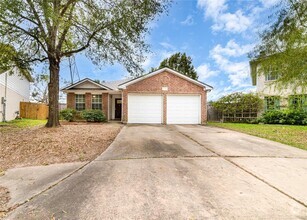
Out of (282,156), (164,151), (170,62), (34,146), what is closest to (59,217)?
(164,151)

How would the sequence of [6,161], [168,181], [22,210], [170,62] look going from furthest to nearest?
1. [170,62]
2. [6,161]
3. [168,181]
4. [22,210]

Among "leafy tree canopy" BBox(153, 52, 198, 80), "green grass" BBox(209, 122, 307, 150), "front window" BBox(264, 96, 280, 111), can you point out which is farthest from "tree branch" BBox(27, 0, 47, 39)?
"leafy tree canopy" BBox(153, 52, 198, 80)

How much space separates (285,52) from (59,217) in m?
11.5

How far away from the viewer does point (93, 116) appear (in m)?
17.8

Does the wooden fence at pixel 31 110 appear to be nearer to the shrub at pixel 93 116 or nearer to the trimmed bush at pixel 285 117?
the shrub at pixel 93 116

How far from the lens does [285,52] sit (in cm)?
1043

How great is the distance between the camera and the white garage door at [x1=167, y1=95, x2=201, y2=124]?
17.2 metres

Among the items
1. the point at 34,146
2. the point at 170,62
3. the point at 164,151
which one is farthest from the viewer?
the point at 170,62

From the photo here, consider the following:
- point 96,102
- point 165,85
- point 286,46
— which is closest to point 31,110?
point 96,102

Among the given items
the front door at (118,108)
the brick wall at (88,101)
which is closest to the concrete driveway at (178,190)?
the brick wall at (88,101)

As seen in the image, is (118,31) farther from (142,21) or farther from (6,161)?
(6,161)

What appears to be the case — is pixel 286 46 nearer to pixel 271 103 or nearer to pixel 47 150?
pixel 271 103

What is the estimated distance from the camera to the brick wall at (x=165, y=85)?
669 inches

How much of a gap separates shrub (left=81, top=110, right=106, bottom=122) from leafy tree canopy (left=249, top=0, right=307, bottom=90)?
12.4 metres
